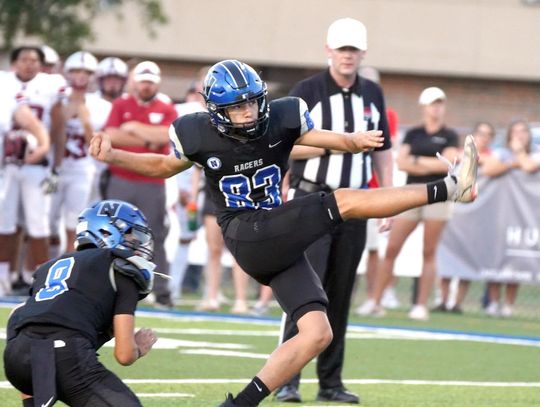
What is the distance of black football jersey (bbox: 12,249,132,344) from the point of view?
5.91 m

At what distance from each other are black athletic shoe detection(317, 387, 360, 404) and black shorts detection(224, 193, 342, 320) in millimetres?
1205

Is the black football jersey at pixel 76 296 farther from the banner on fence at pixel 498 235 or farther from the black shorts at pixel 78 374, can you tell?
the banner on fence at pixel 498 235

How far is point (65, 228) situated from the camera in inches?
518

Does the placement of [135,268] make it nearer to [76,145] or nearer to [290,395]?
[290,395]

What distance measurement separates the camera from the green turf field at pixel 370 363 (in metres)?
7.81

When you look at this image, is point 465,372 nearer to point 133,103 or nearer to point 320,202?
point 320,202

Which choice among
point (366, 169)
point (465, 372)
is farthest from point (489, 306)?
point (366, 169)

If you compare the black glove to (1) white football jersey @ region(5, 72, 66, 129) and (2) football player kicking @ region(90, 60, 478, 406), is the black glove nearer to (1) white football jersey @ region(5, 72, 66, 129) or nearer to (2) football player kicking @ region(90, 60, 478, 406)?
(2) football player kicking @ region(90, 60, 478, 406)

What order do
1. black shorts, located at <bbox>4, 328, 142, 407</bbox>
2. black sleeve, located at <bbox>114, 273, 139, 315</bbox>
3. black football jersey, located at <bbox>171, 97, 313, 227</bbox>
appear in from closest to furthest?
1. black shorts, located at <bbox>4, 328, 142, 407</bbox>
2. black sleeve, located at <bbox>114, 273, 139, 315</bbox>
3. black football jersey, located at <bbox>171, 97, 313, 227</bbox>

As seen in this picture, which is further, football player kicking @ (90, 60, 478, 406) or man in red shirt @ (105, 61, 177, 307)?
man in red shirt @ (105, 61, 177, 307)

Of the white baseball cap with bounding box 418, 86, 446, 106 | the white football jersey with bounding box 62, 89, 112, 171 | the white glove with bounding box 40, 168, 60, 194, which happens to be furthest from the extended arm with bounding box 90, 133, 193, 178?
the white baseball cap with bounding box 418, 86, 446, 106

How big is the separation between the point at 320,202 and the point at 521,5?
24.4 metres

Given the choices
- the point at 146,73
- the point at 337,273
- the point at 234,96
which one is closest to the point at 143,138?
the point at 146,73

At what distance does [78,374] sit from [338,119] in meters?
2.89
